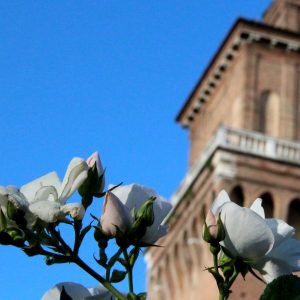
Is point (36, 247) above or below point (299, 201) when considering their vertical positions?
below

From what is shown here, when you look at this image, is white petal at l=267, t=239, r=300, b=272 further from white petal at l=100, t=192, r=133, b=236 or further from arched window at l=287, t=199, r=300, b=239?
arched window at l=287, t=199, r=300, b=239

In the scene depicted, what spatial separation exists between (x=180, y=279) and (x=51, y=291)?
23.8 meters

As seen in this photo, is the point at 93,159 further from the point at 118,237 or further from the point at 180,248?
the point at 180,248

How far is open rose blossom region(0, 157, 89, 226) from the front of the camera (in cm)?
122

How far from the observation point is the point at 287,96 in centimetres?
2441

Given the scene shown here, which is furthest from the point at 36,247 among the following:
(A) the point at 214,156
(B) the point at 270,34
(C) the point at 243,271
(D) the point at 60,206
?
(B) the point at 270,34

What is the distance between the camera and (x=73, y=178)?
4.17 feet

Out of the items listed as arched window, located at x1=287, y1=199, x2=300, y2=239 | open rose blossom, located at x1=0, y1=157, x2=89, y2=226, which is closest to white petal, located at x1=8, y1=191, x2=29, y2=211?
open rose blossom, located at x1=0, y1=157, x2=89, y2=226

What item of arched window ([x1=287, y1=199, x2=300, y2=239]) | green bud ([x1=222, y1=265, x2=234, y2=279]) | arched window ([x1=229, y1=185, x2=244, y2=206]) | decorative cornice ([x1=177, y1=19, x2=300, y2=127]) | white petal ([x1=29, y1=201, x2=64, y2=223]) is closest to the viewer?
white petal ([x1=29, y1=201, x2=64, y2=223])

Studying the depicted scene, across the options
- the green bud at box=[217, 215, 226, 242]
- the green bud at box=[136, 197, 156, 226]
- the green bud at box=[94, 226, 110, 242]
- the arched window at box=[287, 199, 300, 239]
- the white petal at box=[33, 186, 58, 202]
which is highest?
the arched window at box=[287, 199, 300, 239]

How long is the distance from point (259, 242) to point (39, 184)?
29 cm

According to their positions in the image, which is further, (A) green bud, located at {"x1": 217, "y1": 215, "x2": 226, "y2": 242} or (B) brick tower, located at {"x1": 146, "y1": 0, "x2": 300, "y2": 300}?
(B) brick tower, located at {"x1": 146, "y1": 0, "x2": 300, "y2": 300}

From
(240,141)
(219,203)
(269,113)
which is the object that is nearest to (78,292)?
(219,203)

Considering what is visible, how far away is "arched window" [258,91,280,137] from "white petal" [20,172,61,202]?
73.5ft
